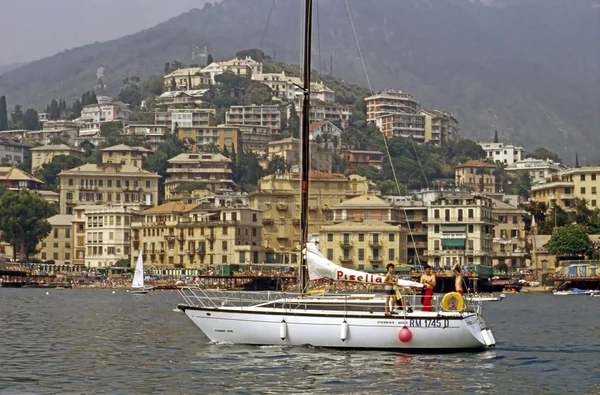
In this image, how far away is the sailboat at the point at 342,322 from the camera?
4522 centimetres

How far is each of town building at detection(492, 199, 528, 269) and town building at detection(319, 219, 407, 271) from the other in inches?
1002

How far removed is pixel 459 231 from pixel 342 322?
12521 centimetres

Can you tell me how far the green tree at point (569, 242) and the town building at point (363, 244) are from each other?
20633 millimetres

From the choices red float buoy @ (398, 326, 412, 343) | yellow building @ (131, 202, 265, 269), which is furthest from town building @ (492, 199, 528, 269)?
red float buoy @ (398, 326, 412, 343)

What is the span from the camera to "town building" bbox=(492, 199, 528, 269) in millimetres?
186875

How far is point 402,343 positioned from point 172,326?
24790 millimetres

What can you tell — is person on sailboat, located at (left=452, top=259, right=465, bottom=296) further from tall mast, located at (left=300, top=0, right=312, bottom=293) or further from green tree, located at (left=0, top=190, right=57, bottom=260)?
green tree, located at (left=0, top=190, right=57, bottom=260)

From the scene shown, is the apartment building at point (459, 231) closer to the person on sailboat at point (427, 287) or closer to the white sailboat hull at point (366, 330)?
the person on sailboat at point (427, 287)

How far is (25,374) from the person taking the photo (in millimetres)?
42156

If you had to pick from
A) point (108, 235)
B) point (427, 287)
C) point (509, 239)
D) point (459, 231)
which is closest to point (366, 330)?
point (427, 287)

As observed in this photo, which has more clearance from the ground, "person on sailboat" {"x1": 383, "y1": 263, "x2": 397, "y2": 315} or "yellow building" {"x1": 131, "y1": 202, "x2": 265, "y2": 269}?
"yellow building" {"x1": 131, "y1": 202, "x2": 265, "y2": 269}

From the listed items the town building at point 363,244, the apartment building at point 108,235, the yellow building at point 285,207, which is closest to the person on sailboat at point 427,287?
the town building at point 363,244

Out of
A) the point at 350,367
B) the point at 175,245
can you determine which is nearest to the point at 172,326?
the point at 350,367

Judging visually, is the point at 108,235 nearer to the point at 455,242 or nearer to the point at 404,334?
the point at 455,242
